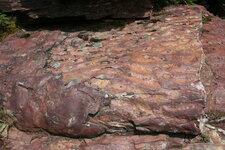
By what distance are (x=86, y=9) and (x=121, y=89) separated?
2.15 metres

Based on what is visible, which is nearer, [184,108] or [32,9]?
[184,108]

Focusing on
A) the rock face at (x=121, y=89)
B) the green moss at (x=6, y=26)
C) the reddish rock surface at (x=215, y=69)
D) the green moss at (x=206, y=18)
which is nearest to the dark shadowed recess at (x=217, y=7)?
the green moss at (x=206, y=18)

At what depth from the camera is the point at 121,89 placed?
2.90 m

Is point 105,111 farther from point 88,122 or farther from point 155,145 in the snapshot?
point 155,145

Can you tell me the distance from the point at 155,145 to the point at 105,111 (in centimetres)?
70

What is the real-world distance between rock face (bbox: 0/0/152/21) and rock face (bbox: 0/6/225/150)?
0.78 metres

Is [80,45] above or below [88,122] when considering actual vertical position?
above

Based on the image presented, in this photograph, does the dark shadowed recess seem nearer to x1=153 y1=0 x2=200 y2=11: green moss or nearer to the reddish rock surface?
x1=153 y1=0 x2=200 y2=11: green moss

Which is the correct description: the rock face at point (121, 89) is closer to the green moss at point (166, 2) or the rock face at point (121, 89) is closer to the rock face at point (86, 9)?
the rock face at point (86, 9)

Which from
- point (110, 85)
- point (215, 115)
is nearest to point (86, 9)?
point (110, 85)

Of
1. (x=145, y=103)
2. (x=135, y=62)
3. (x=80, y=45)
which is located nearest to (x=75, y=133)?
(x=145, y=103)

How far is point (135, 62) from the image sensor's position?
324 centimetres

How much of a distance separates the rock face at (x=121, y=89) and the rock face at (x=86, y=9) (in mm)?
776

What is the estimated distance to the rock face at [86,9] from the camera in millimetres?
4430
